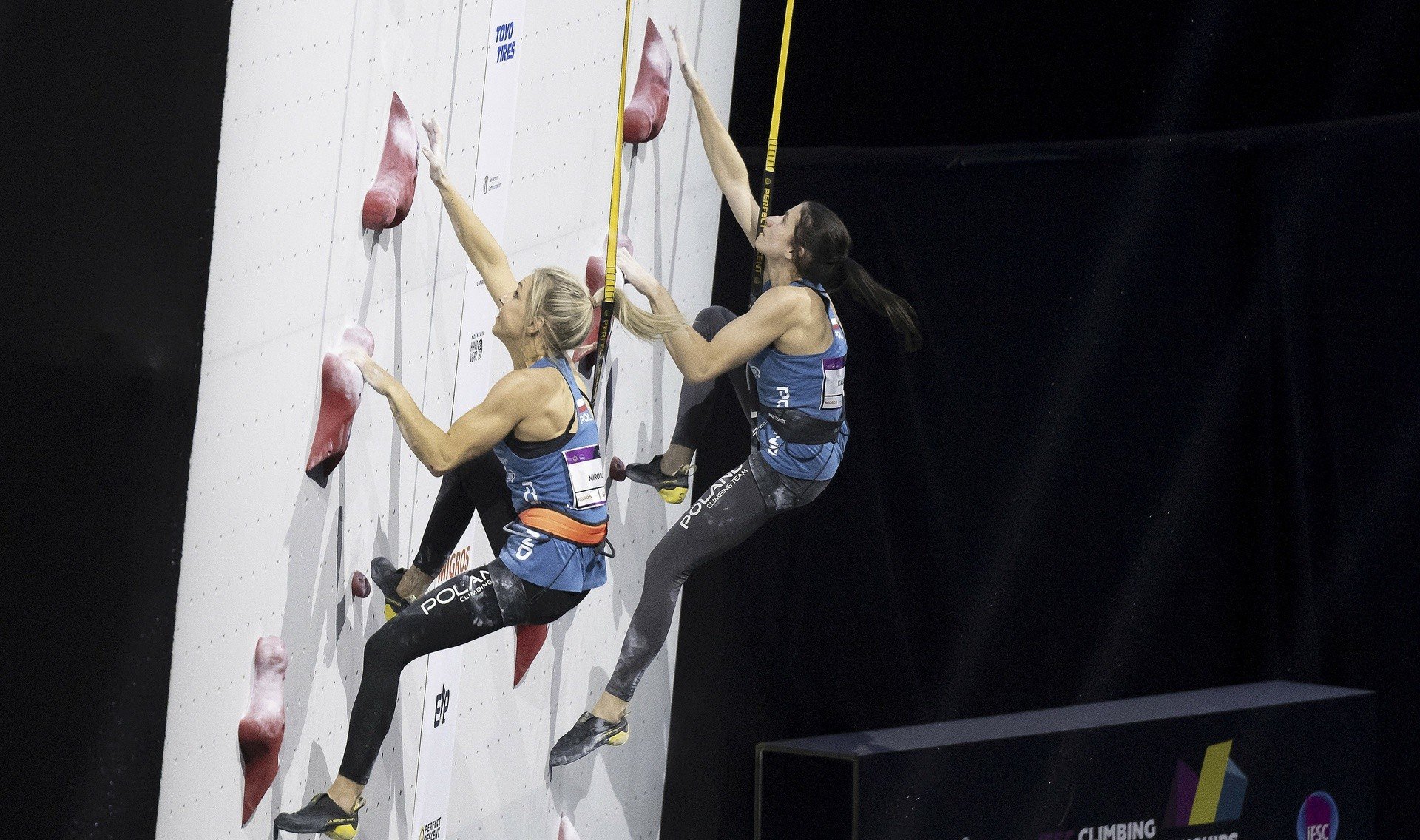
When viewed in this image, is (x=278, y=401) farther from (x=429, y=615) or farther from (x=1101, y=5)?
(x=1101, y=5)

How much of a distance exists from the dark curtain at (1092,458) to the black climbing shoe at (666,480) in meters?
1.08

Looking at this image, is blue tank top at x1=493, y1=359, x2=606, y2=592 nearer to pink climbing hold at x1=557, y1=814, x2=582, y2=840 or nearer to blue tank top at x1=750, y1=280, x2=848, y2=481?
blue tank top at x1=750, y1=280, x2=848, y2=481

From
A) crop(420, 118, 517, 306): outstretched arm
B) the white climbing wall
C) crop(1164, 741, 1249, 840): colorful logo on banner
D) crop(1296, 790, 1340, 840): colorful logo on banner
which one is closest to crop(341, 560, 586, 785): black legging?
the white climbing wall

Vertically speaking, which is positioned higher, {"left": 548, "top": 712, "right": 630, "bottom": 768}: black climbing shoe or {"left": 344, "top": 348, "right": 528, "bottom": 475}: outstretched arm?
{"left": 344, "top": 348, "right": 528, "bottom": 475}: outstretched arm

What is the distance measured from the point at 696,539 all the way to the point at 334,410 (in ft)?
2.75

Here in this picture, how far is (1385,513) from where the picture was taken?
5.73 meters

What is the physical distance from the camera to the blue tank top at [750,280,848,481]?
3604 millimetres

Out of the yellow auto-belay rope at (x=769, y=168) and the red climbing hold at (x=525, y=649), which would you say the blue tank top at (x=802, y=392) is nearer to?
the yellow auto-belay rope at (x=769, y=168)

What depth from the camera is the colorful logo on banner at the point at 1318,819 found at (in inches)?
214

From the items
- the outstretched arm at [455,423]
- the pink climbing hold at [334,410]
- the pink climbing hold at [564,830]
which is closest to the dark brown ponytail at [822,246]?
the outstretched arm at [455,423]

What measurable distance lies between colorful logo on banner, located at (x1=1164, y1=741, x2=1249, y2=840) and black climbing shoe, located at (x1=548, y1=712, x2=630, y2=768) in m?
2.31

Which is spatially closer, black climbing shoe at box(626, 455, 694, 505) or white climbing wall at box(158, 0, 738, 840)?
white climbing wall at box(158, 0, 738, 840)

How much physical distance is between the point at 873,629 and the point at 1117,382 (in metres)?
1.28

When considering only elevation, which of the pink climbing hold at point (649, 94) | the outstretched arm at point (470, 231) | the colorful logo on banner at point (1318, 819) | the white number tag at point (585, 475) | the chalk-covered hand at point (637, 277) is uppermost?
the pink climbing hold at point (649, 94)
